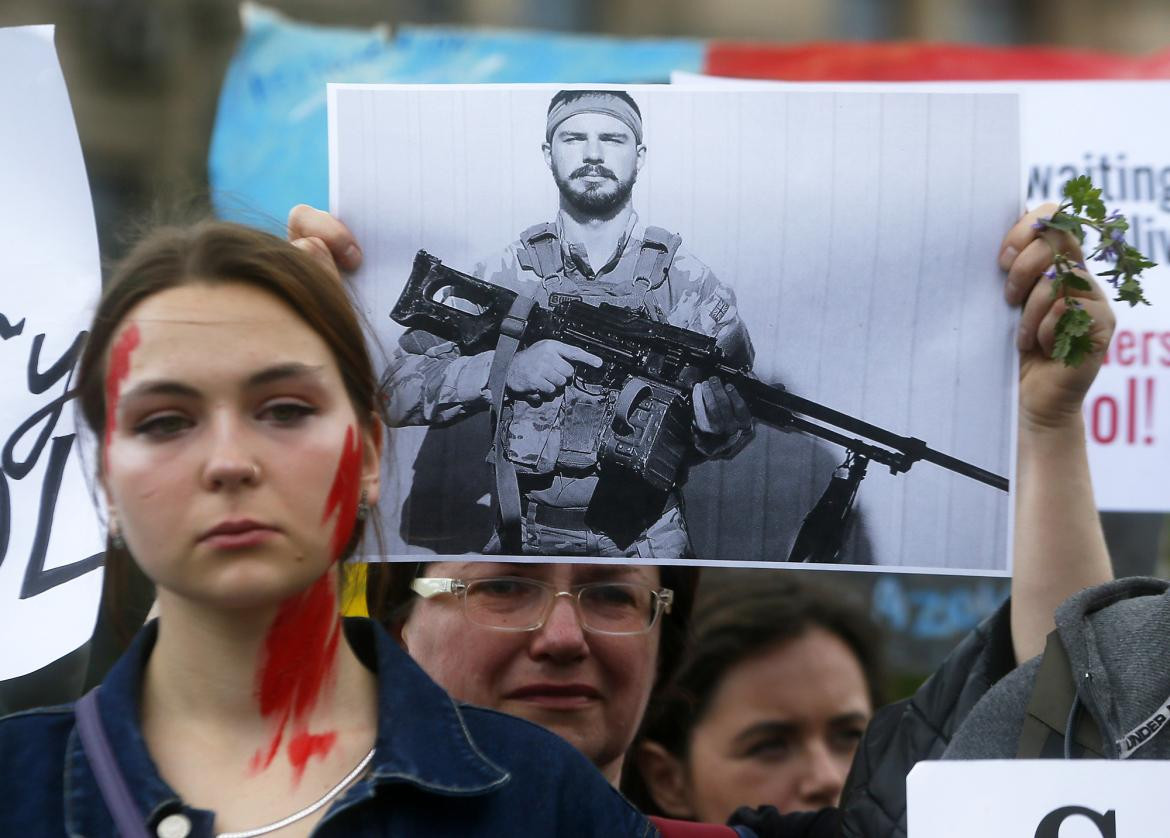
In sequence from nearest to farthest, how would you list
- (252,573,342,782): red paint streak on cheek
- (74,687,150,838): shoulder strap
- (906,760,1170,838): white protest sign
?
1. (74,687,150,838): shoulder strap
2. (252,573,342,782): red paint streak on cheek
3. (906,760,1170,838): white protest sign

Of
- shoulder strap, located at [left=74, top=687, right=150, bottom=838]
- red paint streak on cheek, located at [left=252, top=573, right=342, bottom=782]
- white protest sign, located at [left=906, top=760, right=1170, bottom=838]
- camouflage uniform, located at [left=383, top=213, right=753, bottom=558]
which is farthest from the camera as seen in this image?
camouflage uniform, located at [left=383, top=213, right=753, bottom=558]

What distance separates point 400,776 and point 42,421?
107 centimetres

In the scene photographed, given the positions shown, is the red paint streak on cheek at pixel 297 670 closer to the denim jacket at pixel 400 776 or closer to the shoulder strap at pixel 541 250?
the denim jacket at pixel 400 776

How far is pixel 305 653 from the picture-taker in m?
1.96

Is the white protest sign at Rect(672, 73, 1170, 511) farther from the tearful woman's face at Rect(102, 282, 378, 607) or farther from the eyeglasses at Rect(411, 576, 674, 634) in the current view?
the tearful woman's face at Rect(102, 282, 378, 607)

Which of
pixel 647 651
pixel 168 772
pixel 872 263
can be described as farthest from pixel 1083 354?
pixel 168 772

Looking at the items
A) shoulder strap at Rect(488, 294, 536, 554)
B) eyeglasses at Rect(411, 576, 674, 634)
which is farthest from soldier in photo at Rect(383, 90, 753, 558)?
eyeglasses at Rect(411, 576, 674, 634)

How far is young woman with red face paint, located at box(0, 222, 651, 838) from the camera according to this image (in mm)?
1844

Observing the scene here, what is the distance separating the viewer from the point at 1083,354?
93.0 inches

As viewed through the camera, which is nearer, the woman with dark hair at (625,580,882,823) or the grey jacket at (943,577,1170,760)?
the grey jacket at (943,577,1170,760)

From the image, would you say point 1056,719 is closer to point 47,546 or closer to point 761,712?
point 761,712

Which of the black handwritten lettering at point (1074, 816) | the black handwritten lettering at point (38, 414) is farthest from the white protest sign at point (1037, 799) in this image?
the black handwritten lettering at point (38, 414)

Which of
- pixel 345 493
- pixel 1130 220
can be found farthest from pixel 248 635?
pixel 1130 220

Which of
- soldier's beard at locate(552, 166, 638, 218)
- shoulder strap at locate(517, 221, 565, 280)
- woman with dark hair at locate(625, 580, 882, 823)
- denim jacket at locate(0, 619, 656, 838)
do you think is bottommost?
woman with dark hair at locate(625, 580, 882, 823)
